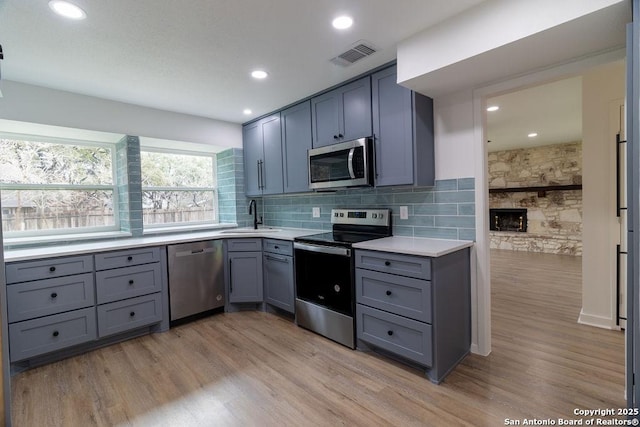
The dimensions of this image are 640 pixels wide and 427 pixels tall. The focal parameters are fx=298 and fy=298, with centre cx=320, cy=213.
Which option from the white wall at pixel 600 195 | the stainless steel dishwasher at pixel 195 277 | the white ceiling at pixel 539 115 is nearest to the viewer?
the white wall at pixel 600 195

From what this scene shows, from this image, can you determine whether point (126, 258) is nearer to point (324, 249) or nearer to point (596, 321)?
point (324, 249)

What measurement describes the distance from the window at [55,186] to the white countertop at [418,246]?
2922 mm

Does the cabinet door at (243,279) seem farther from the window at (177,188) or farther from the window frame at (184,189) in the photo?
the window at (177,188)

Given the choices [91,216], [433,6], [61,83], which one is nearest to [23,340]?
[91,216]

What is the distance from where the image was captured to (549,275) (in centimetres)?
456

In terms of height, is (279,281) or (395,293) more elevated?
(395,293)

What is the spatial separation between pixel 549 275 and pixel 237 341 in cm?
466

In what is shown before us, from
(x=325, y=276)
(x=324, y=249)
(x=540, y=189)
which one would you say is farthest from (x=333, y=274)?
(x=540, y=189)

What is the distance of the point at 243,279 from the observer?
3.35 metres

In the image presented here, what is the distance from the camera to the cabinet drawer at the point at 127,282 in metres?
2.59

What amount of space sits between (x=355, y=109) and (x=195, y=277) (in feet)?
7.70

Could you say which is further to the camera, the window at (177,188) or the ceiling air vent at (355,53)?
the window at (177,188)

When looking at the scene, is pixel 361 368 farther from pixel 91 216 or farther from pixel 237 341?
pixel 91 216

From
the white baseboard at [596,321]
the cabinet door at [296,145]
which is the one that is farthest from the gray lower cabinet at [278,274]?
the white baseboard at [596,321]
